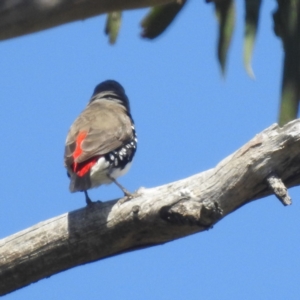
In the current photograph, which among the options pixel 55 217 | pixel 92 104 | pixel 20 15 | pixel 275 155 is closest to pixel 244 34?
pixel 275 155

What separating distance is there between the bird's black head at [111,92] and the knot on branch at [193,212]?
12.7ft

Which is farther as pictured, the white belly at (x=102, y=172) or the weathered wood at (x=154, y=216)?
the white belly at (x=102, y=172)

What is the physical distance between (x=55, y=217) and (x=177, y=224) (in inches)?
35.3

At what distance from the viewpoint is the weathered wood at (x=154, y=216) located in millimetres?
3512

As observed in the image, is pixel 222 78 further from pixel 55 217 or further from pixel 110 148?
pixel 110 148

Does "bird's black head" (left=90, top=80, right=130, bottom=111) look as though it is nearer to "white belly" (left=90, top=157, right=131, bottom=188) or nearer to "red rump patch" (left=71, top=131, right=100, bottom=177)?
"white belly" (left=90, top=157, right=131, bottom=188)

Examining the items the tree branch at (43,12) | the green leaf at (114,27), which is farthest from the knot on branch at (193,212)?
the tree branch at (43,12)

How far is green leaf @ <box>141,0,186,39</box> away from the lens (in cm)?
308

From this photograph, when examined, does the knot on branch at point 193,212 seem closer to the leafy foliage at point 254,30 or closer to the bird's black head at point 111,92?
the leafy foliage at point 254,30

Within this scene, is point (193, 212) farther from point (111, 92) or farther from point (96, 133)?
point (111, 92)

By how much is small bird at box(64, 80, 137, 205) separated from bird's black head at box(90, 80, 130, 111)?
0.59m

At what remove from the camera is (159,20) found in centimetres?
314

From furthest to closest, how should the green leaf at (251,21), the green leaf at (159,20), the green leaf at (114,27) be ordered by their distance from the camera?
1. the green leaf at (114,27)
2. the green leaf at (159,20)
3. the green leaf at (251,21)

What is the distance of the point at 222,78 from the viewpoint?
8.88ft
